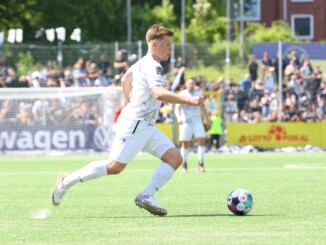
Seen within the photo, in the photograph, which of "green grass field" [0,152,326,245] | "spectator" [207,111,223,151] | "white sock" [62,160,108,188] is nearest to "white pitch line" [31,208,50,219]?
"green grass field" [0,152,326,245]

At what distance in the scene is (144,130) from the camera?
1300 centimetres

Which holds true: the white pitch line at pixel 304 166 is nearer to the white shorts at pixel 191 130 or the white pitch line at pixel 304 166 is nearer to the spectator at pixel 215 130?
the white shorts at pixel 191 130

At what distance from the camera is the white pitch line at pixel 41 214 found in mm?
12898

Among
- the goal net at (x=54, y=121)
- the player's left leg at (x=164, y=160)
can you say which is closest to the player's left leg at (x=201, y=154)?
the goal net at (x=54, y=121)

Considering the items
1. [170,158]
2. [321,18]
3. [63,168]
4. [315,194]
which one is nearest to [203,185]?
[315,194]

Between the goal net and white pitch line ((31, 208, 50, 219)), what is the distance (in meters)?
19.7

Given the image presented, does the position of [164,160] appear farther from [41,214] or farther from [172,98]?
[41,214]

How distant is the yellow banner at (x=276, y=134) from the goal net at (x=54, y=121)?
425cm

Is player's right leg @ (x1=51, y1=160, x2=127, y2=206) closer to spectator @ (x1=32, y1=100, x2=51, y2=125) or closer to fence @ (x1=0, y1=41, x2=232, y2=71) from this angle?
spectator @ (x1=32, y1=100, x2=51, y2=125)

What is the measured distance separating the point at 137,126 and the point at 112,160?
494 mm

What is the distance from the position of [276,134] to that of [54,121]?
735 cm

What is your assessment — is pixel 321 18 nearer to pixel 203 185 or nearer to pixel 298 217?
pixel 203 185

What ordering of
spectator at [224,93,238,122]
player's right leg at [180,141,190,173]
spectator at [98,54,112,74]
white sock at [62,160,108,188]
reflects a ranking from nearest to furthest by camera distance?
white sock at [62,160,108,188]
player's right leg at [180,141,190,173]
spectator at [98,54,112,74]
spectator at [224,93,238,122]

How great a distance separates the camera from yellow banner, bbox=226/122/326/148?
36.0m
